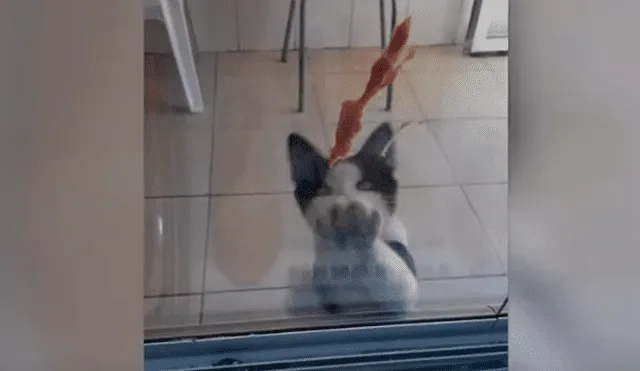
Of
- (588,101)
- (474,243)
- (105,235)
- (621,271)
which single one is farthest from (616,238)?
(105,235)

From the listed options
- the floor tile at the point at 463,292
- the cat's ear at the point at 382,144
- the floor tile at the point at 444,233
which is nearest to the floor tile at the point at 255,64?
the cat's ear at the point at 382,144

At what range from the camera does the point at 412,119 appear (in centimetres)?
108

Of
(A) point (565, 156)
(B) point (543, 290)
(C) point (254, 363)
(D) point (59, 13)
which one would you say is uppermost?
(D) point (59, 13)

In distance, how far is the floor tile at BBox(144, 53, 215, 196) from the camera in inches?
39.6

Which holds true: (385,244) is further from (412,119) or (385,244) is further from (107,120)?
(107,120)

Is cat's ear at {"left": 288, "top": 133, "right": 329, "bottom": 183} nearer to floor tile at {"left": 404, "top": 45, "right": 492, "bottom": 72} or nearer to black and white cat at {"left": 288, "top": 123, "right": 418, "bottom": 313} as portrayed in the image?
black and white cat at {"left": 288, "top": 123, "right": 418, "bottom": 313}

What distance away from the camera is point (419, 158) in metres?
1.10

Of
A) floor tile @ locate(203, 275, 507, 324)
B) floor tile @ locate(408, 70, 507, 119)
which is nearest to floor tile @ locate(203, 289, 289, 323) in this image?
floor tile @ locate(203, 275, 507, 324)

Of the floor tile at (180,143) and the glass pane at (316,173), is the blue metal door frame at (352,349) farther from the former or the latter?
the floor tile at (180,143)

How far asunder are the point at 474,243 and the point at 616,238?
36 cm

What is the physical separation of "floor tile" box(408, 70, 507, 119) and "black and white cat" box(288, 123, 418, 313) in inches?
2.9

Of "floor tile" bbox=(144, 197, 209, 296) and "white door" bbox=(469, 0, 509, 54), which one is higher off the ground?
"white door" bbox=(469, 0, 509, 54)

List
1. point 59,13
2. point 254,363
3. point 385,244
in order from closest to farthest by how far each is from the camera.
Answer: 1. point 59,13
2. point 254,363
3. point 385,244

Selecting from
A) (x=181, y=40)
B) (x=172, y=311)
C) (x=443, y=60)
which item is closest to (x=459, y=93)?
(x=443, y=60)
